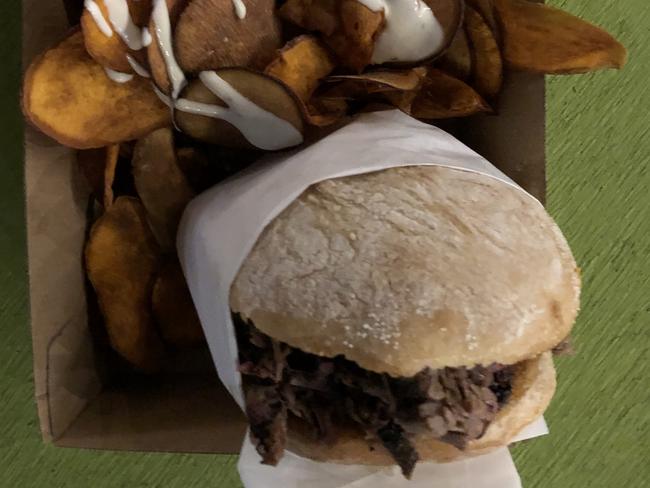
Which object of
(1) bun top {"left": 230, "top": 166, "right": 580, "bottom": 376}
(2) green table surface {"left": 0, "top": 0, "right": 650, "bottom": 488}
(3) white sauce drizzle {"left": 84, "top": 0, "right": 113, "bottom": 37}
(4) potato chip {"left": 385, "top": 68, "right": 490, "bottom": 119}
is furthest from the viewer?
(2) green table surface {"left": 0, "top": 0, "right": 650, "bottom": 488}

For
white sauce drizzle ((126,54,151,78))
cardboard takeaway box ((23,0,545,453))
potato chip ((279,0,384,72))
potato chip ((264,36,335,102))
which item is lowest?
cardboard takeaway box ((23,0,545,453))

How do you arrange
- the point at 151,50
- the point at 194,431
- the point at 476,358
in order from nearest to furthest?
the point at 476,358 → the point at 151,50 → the point at 194,431

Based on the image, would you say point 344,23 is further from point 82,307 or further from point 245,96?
point 82,307

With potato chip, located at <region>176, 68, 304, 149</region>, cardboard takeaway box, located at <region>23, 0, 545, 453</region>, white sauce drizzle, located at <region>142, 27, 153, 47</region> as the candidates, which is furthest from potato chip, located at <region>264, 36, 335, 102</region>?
cardboard takeaway box, located at <region>23, 0, 545, 453</region>

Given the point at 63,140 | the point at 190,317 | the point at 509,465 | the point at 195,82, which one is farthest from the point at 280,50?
the point at 509,465

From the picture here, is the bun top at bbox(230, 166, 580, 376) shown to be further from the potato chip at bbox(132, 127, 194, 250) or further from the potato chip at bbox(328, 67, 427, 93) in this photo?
the potato chip at bbox(132, 127, 194, 250)

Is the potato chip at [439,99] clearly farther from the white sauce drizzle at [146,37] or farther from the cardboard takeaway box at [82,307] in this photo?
the white sauce drizzle at [146,37]

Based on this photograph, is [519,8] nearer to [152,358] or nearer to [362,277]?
[362,277]
